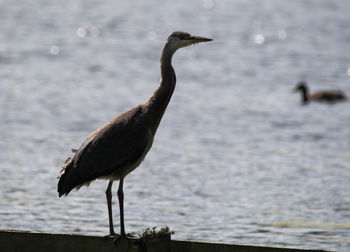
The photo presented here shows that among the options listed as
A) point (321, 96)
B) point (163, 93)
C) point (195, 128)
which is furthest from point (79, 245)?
point (321, 96)

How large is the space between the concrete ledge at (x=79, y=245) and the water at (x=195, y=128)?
4.12 metres

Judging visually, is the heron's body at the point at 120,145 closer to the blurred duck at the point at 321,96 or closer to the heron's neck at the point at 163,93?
the heron's neck at the point at 163,93

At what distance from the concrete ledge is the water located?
412cm

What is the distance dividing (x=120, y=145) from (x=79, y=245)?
1277 millimetres

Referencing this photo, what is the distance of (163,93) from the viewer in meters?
9.20

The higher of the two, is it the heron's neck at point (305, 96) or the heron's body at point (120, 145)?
the heron's neck at point (305, 96)

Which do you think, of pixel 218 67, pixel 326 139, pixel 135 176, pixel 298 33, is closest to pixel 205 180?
pixel 135 176

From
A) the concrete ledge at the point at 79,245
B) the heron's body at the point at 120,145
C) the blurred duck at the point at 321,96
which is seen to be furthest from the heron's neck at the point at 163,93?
the blurred duck at the point at 321,96

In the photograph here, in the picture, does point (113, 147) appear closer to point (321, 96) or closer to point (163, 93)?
point (163, 93)

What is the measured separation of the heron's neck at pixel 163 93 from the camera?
9.16 metres

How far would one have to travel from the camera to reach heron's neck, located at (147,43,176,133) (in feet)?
30.1

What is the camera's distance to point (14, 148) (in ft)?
58.4

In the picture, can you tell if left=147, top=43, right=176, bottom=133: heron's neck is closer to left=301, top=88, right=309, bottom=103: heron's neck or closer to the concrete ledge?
the concrete ledge

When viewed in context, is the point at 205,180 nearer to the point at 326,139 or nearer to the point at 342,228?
the point at 342,228
